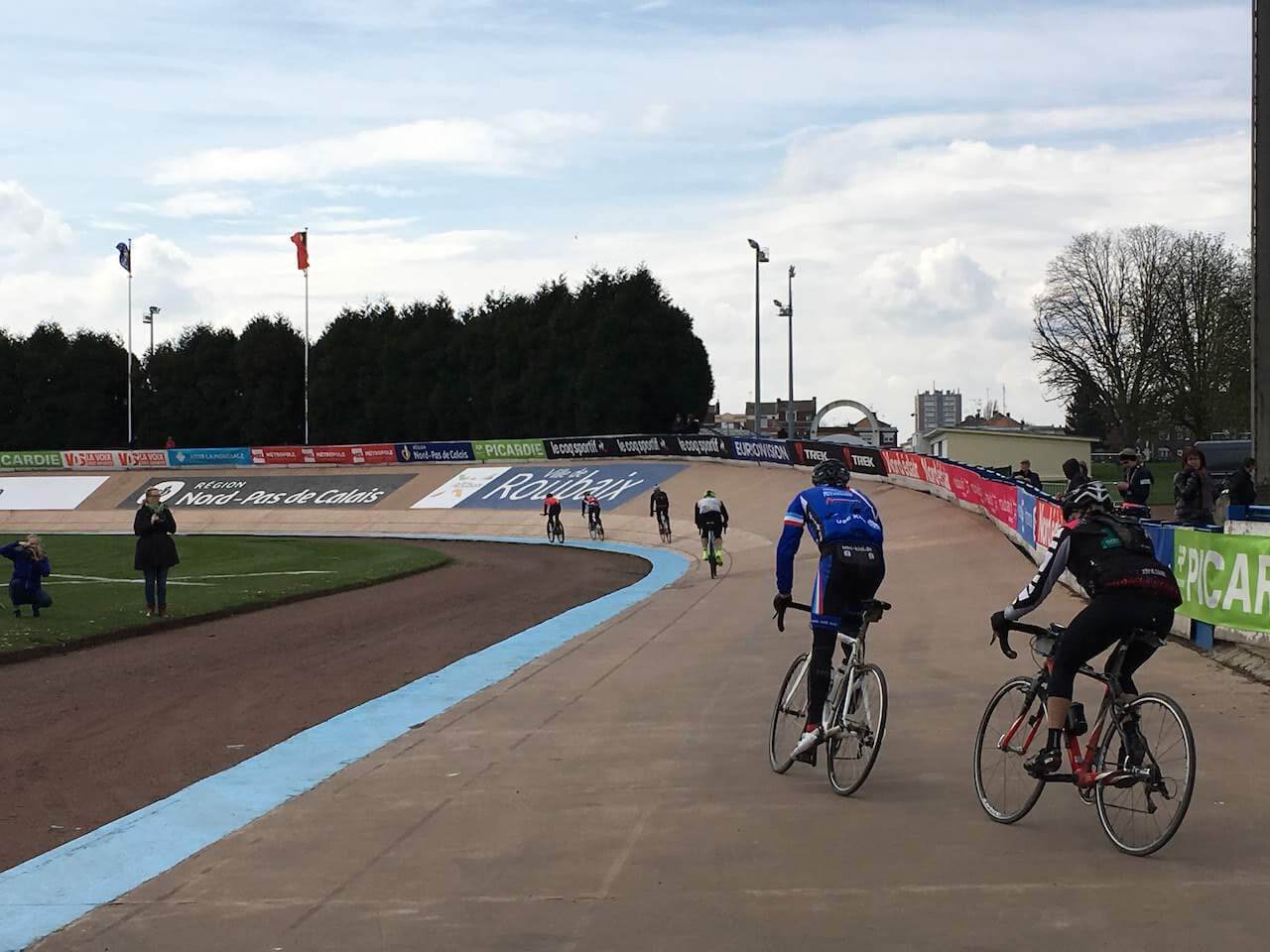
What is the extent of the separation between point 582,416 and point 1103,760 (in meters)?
79.3

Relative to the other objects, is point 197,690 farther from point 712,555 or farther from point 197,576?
point 197,576

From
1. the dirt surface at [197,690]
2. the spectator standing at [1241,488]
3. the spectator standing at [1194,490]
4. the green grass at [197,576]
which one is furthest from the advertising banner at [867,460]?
the spectator standing at [1194,490]

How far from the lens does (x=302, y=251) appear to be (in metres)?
71.6

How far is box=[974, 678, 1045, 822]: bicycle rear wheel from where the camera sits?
22.5 ft

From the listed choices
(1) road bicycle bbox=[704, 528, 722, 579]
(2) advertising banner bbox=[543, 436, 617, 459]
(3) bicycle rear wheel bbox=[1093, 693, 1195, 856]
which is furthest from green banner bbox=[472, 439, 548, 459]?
(3) bicycle rear wheel bbox=[1093, 693, 1195, 856]

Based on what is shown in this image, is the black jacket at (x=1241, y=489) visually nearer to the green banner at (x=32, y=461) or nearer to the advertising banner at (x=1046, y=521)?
the advertising banner at (x=1046, y=521)

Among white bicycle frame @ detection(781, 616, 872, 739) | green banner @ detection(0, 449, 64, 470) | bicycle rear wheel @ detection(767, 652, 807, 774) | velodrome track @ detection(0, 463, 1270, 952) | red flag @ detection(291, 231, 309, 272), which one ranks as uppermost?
red flag @ detection(291, 231, 309, 272)

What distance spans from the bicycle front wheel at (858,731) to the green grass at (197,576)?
37.2 ft

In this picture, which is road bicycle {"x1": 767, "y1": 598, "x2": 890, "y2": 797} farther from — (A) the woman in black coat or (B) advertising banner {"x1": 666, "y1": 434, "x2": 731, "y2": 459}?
(B) advertising banner {"x1": 666, "y1": 434, "x2": 731, "y2": 459}

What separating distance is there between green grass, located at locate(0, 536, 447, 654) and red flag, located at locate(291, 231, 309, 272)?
21600mm

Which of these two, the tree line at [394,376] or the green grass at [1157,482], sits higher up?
the tree line at [394,376]

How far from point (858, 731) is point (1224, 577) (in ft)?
21.1

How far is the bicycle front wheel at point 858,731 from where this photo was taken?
7.58 m

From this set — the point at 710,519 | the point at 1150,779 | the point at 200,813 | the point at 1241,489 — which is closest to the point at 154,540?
the point at 200,813
